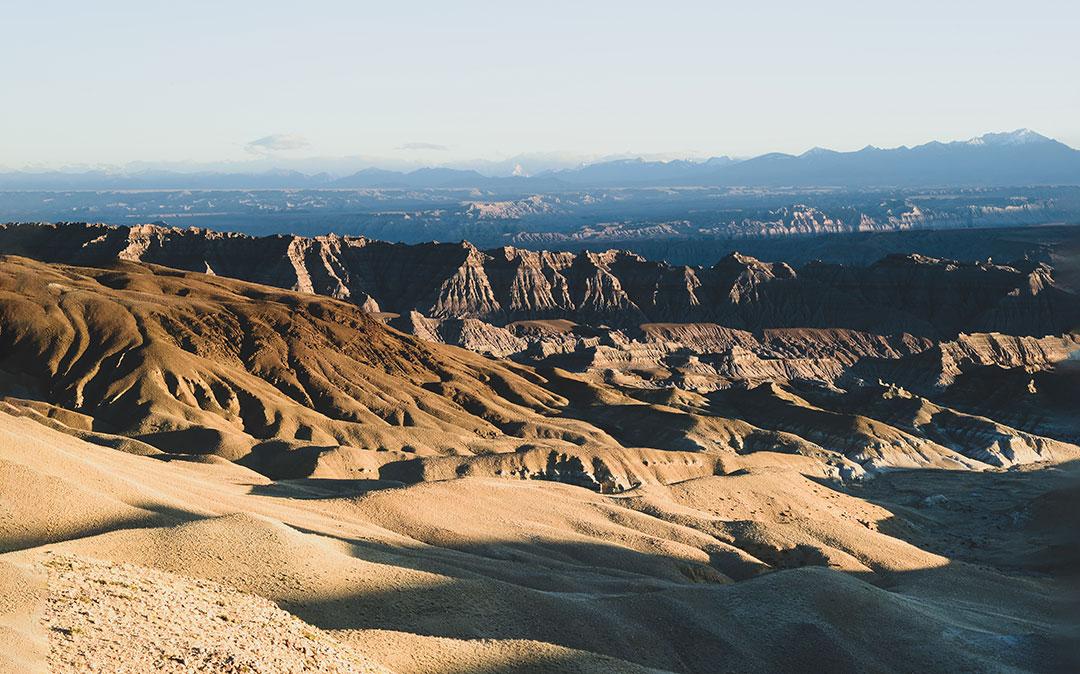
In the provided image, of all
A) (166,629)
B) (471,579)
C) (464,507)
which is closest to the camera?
(166,629)

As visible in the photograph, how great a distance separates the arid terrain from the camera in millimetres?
46375

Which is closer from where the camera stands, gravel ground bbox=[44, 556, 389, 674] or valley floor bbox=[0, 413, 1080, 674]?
gravel ground bbox=[44, 556, 389, 674]

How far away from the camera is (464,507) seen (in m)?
80.9

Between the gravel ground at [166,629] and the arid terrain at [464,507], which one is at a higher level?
the gravel ground at [166,629]

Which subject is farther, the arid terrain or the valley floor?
the arid terrain

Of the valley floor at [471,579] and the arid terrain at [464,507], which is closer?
the valley floor at [471,579]

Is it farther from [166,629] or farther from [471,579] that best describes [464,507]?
[166,629]

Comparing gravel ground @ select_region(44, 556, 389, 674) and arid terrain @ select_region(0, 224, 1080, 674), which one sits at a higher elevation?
gravel ground @ select_region(44, 556, 389, 674)

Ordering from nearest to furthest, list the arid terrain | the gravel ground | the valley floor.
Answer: the gravel ground, the valley floor, the arid terrain

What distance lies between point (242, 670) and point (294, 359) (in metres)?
106

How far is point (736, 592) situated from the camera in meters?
63.7

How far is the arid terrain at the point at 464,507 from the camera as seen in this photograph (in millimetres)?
46375

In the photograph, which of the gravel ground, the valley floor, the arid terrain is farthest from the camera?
the arid terrain

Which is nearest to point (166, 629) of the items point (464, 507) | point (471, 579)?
point (471, 579)
